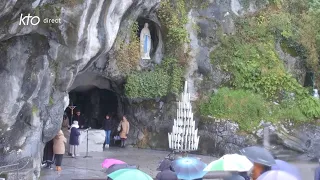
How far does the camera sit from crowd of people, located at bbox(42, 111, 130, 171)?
15.0 m

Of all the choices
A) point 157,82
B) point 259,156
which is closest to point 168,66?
point 157,82

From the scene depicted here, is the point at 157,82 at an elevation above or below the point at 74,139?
above

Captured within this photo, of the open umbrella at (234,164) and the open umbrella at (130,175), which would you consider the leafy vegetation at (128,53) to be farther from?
the open umbrella at (130,175)

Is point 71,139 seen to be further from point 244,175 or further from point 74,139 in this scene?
point 244,175

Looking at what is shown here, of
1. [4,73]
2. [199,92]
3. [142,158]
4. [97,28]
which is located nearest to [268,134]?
[199,92]

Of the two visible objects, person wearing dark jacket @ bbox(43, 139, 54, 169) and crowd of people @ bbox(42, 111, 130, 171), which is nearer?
crowd of people @ bbox(42, 111, 130, 171)

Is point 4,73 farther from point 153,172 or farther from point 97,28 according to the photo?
point 153,172

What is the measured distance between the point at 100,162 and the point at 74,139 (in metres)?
1.14

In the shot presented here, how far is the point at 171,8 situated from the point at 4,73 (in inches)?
322

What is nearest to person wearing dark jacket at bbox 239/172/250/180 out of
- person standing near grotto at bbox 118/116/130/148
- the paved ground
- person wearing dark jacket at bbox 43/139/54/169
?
the paved ground

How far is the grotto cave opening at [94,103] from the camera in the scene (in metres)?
22.4

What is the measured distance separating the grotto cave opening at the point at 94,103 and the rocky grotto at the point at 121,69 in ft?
0.31

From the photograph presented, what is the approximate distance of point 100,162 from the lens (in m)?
16.6

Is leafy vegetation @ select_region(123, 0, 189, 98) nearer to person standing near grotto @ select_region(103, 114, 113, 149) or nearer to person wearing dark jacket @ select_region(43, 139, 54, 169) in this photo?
person standing near grotto @ select_region(103, 114, 113, 149)
